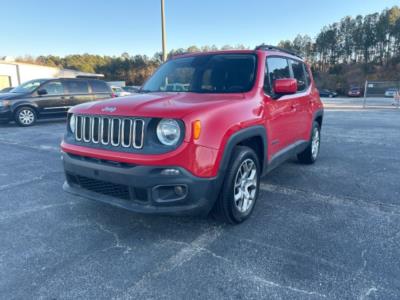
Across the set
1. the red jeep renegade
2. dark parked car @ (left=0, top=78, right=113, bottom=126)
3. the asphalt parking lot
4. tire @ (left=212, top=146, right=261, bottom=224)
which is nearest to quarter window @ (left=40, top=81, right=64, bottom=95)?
dark parked car @ (left=0, top=78, right=113, bottom=126)

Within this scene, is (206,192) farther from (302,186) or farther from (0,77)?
(0,77)

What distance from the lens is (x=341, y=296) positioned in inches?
83.4

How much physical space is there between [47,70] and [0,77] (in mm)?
8070

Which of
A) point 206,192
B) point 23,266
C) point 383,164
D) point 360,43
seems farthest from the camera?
point 360,43

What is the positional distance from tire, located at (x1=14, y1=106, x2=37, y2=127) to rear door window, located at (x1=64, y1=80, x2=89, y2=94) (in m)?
1.55

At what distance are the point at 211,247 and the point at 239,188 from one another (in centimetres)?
71

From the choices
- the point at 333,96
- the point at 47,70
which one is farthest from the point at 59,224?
the point at 333,96

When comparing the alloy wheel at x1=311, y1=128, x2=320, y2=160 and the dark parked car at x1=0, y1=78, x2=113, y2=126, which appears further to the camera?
the dark parked car at x1=0, y1=78, x2=113, y2=126

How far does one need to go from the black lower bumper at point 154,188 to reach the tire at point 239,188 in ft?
0.60

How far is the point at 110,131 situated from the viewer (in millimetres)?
2814

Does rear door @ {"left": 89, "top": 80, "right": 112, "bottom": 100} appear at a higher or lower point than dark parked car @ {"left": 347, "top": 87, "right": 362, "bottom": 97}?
higher

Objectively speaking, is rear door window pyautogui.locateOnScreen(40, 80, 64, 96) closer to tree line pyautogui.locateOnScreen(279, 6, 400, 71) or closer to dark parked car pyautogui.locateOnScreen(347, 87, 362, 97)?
dark parked car pyautogui.locateOnScreen(347, 87, 362, 97)

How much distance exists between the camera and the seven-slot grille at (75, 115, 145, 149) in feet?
8.72

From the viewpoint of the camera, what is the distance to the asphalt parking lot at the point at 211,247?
2225 millimetres
